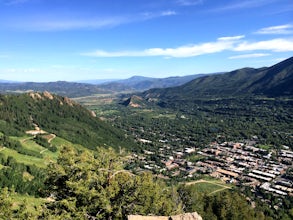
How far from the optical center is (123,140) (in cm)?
17850

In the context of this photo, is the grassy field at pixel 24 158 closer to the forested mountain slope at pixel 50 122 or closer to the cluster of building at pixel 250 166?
the forested mountain slope at pixel 50 122

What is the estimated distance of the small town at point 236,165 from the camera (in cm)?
11006

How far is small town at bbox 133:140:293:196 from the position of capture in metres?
110

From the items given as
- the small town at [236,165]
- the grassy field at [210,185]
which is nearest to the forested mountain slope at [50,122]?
the small town at [236,165]

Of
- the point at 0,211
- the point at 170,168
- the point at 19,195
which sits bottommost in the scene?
the point at 170,168

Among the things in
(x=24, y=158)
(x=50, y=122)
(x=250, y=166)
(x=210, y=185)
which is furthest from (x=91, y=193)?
(x=50, y=122)

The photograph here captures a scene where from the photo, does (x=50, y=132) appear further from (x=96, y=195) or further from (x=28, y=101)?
(x=96, y=195)

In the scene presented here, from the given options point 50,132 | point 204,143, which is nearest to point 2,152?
point 50,132

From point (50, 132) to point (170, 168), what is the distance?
67.5 meters

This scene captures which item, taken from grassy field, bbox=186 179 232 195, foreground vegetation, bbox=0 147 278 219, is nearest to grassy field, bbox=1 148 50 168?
grassy field, bbox=186 179 232 195

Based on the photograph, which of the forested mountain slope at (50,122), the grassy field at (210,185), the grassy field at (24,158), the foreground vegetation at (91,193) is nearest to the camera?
the foreground vegetation at (91,193)

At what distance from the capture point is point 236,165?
13225cm

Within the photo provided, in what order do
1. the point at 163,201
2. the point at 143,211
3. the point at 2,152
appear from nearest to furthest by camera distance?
the point at 143,211 < the point at 163,201 < the point at 2,152

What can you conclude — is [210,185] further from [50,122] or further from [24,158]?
[50,122]
